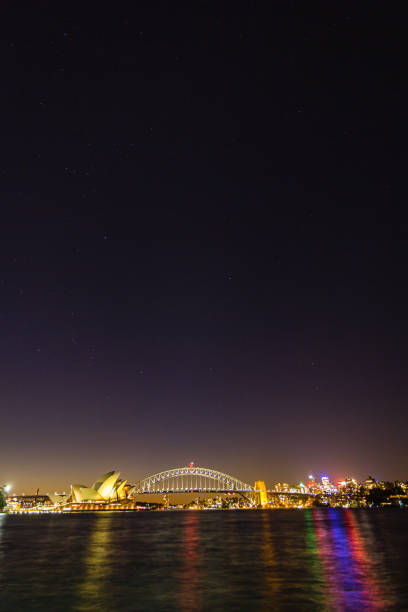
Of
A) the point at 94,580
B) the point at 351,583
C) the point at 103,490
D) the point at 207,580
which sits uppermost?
the point at 103,490

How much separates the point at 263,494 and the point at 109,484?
6564 centimetres

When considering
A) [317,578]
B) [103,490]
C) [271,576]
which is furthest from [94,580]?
[103,490]

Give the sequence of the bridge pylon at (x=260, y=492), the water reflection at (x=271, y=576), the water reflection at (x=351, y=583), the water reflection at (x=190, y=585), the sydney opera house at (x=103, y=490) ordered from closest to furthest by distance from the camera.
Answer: the water reflection at (x=351, y=583)
the water reflection at (x=190, y=585)
the water reflection at (x=271, y=576)
the sydney opera house at (x=103, y=490)
the bridge pylon at (x=260, y=492)

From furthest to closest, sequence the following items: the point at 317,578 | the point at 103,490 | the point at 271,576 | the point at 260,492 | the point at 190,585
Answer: the point at 260,492, the point at 103,490, the point at 271,576, the point at 317,578, the point at 190,585

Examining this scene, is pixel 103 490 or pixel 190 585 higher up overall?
pixel 103 490

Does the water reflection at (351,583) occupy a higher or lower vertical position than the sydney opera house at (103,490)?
lower

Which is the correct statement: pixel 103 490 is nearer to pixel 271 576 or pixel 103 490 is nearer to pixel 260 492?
pixel 260 492

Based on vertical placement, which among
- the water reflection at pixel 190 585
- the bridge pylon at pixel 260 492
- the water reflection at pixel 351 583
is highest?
the bridge pylon at pixel 260 492

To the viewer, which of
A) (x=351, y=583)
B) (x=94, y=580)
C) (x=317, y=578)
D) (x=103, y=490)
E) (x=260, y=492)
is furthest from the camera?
(x=260, y=492)

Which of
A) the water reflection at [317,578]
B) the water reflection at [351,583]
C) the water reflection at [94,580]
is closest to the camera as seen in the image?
the water reflection at [351,583]

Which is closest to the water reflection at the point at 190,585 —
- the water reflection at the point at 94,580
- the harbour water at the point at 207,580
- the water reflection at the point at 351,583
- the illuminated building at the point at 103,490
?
the harbour water at the point at 207,580

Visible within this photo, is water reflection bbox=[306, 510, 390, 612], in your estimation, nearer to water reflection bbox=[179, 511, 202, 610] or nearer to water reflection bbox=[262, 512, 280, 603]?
water reflection bbox=[262, 512, 280, 603]

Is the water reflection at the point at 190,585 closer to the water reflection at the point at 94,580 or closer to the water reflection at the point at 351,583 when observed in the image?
the water reflection at the point at 94,580

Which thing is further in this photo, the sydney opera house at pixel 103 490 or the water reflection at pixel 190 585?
the sydney opera house at pixel 103 490
